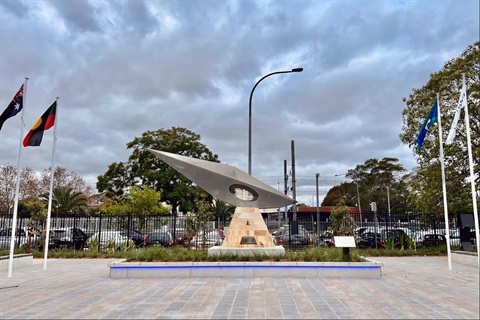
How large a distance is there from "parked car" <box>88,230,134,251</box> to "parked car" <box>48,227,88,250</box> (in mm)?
624

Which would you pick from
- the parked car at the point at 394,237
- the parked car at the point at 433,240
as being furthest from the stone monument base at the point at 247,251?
the parked car at the point at 433,240

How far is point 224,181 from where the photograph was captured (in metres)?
13.6

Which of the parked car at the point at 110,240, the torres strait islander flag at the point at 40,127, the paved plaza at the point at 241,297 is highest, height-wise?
the torres strait islander flag at the point at 40,127

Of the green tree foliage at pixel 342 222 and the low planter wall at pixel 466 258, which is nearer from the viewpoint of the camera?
the low planter wall at pixel 466 258

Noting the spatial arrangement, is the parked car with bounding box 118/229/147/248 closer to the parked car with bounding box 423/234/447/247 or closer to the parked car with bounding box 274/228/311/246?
the parked car with bounding box 274/228/311/246

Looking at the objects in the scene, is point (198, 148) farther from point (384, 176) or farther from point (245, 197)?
point (384, 176)

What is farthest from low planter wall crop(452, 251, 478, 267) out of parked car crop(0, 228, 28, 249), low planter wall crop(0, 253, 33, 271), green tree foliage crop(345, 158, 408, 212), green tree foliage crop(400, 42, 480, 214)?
green tree foliage crop(345, 158, 408, 212)

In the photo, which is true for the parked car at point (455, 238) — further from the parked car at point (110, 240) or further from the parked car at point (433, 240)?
the parked car at point (110, 240)

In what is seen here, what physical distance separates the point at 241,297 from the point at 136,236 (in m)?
14.5

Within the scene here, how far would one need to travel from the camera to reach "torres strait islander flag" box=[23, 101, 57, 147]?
11.7 metres

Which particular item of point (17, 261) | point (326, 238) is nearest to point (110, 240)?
point (17, 261)

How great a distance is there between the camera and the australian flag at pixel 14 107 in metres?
11.1

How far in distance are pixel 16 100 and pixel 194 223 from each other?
10.6 m

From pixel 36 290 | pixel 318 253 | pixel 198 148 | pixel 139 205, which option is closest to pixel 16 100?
pixel 36 290
